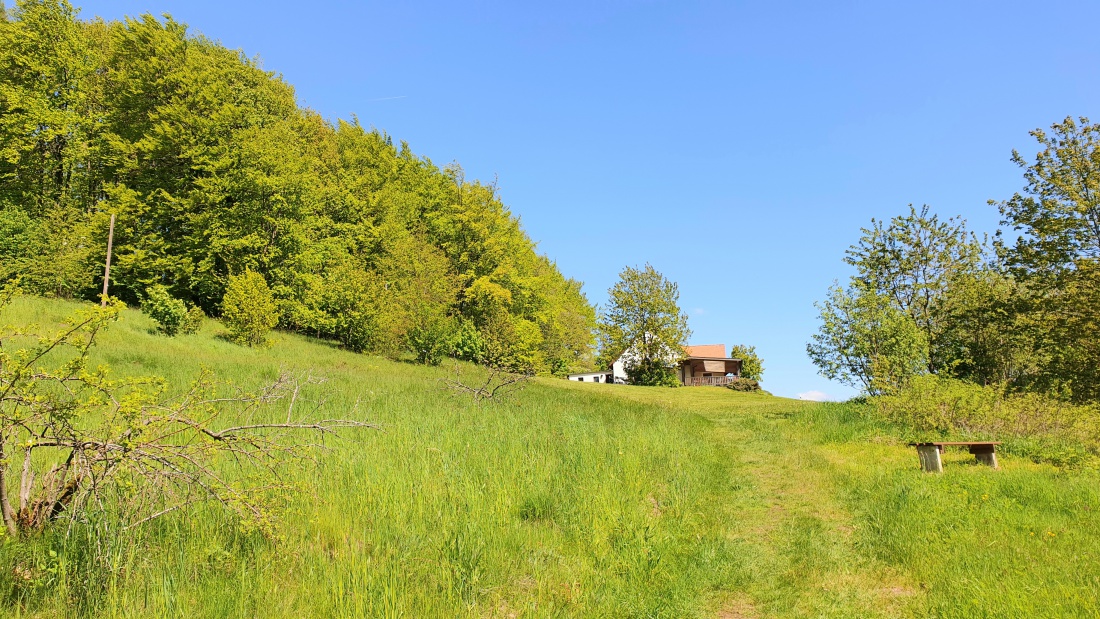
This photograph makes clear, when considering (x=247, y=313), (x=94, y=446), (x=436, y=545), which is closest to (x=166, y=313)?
(x=247, y=313)

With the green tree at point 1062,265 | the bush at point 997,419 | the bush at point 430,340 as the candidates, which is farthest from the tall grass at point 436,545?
the bush at point 430,340

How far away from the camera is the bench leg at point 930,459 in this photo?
9.23m

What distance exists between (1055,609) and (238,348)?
27623 mm

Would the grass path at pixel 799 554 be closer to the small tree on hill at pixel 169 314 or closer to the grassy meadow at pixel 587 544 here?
the grassy meadow at pixel 587 544

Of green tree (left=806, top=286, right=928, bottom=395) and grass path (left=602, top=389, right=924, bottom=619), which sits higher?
green tree (left=806, top=286, right=928, bottom=395)

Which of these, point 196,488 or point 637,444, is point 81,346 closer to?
point 196,488

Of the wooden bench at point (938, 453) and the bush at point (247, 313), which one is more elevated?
the bush at point (247, 313)

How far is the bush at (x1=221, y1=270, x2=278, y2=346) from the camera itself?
27281 mm

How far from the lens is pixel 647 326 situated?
51.6 metres

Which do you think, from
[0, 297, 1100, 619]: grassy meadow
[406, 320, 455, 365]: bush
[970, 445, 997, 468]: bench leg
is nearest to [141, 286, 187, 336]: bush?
[406, 320, 455, 365]: bush

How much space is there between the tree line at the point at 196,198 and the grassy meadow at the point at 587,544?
25261 millimetres

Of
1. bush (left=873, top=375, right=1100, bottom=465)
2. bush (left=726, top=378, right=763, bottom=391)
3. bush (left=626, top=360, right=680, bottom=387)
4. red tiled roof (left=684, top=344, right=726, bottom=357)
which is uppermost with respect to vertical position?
red tiled roof (left=684, top=344, right=726, bottom=357)

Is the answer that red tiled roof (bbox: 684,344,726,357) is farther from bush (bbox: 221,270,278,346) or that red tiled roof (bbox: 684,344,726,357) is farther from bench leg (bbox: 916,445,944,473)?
bench leg (bbox: 916,445,944,473)

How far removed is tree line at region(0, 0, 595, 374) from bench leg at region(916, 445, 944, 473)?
28.8 metres
